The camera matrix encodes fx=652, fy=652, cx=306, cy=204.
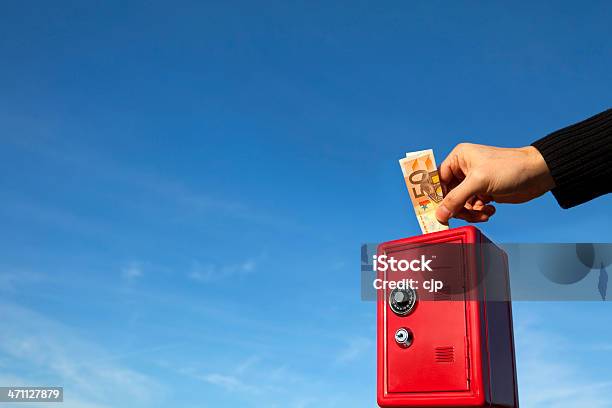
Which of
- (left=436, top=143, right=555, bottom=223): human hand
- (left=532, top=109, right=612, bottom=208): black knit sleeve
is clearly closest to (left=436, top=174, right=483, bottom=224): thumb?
(left=436, top=143, right=555, bottom=223): human hand

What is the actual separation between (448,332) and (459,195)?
1.17 metres

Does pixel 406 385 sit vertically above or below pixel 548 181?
below

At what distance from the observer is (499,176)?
3057mm

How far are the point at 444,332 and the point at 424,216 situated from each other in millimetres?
789

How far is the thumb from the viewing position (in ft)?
10.3

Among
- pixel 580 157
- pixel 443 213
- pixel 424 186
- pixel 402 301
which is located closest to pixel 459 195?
pixel 443 213

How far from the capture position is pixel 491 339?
409 centimetres

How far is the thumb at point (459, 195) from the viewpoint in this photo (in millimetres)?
3144

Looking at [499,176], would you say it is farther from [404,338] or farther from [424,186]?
[404,338]

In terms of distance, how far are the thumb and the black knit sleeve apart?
1.08 feet

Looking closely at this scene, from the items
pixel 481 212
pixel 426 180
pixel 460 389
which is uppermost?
pixel 426 180

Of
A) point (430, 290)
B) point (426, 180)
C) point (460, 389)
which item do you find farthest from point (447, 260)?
point (460, 389)

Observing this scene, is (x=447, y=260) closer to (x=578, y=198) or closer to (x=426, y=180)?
(x=426, y=180)

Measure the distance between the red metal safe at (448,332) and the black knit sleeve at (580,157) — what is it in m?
1.20
